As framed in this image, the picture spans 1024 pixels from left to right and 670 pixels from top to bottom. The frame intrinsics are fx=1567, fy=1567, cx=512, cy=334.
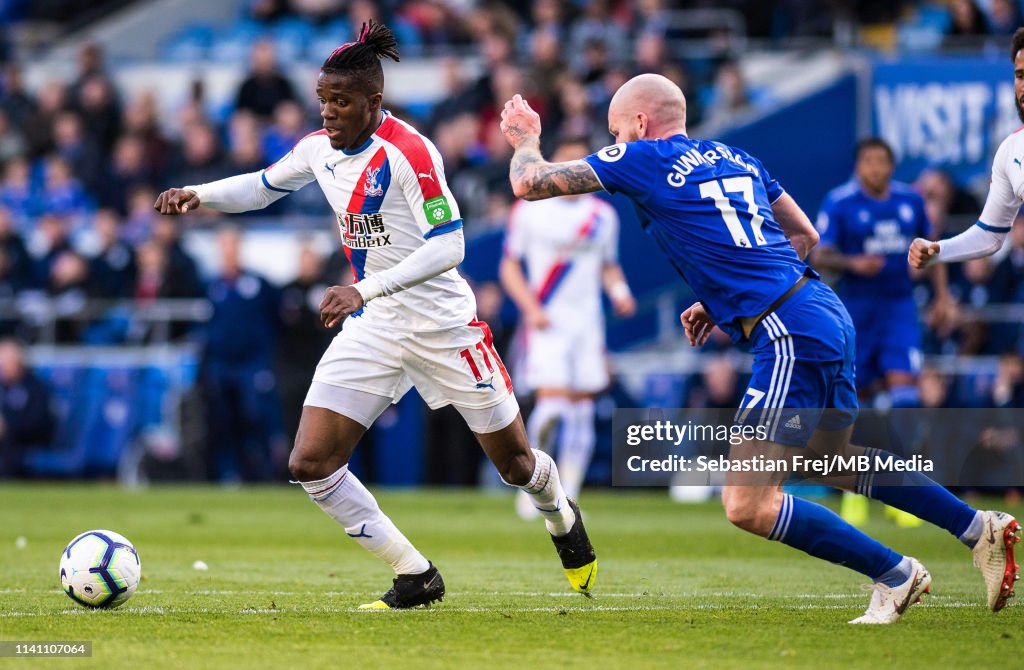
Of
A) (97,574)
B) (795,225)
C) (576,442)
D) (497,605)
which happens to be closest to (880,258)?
(576,442)

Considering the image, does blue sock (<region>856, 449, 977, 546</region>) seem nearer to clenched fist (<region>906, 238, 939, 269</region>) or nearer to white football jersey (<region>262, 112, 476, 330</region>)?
clenched fist (<region>906, 238, 939, 269</region>)

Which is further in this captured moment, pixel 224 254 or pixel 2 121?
pixel 2 121

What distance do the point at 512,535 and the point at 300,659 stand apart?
19.8ft

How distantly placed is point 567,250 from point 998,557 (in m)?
6.85

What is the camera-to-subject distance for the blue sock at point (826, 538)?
6488 millimetres

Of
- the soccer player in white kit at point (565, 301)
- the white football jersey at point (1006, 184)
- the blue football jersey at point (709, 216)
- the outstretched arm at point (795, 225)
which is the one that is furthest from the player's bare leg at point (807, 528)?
the soccer player in white kit at point (565, 301)

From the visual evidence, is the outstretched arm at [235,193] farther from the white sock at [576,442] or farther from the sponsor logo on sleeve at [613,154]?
the white sock at [576,442]

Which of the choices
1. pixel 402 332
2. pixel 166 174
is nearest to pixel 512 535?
pixel 402 332

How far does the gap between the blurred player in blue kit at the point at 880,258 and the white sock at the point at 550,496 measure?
4.83m

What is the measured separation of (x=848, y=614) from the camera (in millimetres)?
7078

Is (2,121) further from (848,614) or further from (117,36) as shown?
(848,614)

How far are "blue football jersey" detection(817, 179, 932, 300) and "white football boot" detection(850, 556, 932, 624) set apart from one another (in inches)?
226
